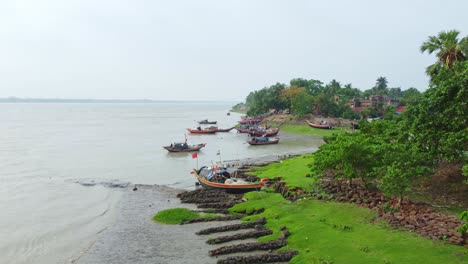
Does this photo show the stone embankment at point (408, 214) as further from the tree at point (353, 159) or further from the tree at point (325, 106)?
the tree at point (325, 106)

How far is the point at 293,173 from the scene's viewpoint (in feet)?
120

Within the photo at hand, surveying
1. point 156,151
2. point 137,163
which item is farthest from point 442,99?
point 156,151

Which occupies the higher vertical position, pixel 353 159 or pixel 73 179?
pixel 353 159

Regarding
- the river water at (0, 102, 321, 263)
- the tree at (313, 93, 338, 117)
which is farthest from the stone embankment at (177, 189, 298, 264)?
the tree at (313, 93, 338, 117)

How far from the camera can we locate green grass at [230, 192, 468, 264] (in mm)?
16266

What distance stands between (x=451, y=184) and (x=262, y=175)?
732 inches

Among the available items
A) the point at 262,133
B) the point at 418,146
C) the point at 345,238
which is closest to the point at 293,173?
the point at 418,146

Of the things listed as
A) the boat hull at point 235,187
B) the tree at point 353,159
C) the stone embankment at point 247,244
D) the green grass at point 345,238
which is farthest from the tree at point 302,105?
the green grass at point 345,238

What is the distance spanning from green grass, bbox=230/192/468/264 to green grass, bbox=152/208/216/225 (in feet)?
13.0

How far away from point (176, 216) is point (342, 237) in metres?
12.3

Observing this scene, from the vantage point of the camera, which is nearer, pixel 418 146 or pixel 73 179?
pixel 418 146

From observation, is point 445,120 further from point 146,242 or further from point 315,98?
point 315,98

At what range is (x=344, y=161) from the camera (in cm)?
2527

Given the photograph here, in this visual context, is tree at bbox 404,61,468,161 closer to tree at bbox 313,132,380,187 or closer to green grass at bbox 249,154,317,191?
tree at bbox 313,132,380,187
